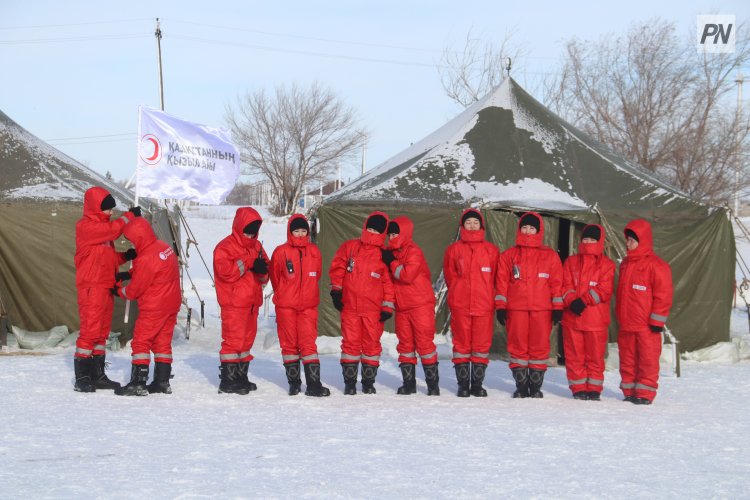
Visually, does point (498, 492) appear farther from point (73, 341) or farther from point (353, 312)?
point (73, 341)

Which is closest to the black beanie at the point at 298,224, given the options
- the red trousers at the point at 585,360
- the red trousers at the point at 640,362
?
the red trousers at the point at 585,360

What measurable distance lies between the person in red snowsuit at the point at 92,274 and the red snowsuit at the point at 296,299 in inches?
55.0

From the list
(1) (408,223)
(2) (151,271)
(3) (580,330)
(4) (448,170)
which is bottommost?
(3) (580,330)

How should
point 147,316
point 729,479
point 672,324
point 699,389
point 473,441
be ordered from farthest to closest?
1. point 672,324
2. point 699,389
3. point 147,316
4. point 473,441
5. point 729,479

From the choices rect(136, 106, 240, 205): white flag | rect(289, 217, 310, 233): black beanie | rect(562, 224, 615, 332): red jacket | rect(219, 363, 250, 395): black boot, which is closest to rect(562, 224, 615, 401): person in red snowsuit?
rect(562, 224, 615, 332): red jacket

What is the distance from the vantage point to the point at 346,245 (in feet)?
24.3

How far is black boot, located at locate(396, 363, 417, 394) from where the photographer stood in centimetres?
736

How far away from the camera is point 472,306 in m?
7.30

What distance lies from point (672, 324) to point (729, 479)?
19.4 ft

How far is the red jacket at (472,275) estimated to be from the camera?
7.31 metres

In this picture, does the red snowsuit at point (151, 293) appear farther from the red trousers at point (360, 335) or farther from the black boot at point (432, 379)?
the black boot at point (432, 379)

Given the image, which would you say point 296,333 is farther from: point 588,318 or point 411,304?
point 588,318

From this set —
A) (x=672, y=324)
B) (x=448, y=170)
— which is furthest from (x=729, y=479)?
(x=448, y=170)

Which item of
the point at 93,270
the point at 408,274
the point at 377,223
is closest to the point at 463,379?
the point at 408,274
